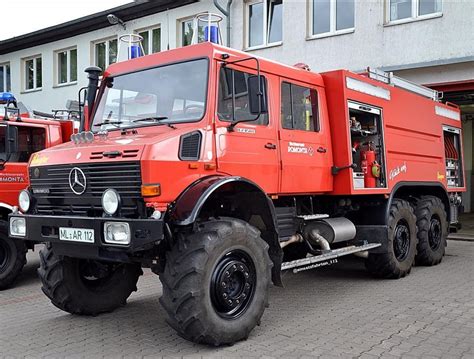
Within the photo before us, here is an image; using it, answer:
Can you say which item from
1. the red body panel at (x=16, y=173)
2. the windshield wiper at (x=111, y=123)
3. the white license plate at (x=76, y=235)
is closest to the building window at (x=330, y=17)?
the red body panel at (x=16, y=173)

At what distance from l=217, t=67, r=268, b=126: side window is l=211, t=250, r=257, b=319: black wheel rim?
1363mm

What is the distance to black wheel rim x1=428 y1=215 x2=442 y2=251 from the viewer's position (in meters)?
8.57

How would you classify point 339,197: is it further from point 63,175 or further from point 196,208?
point 63,175

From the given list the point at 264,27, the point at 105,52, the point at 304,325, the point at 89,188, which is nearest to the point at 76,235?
the point at 89,188

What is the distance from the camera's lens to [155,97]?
5.33 metres

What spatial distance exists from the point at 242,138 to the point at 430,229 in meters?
4.70

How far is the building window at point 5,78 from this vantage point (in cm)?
2280

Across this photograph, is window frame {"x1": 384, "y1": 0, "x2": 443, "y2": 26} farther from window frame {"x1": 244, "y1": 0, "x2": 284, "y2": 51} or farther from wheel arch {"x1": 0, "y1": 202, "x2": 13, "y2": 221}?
wheel arch {"x1": 0, "y1": 202, "x2": 13, "y2": 221}

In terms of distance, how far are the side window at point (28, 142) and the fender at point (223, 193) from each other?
4112mm

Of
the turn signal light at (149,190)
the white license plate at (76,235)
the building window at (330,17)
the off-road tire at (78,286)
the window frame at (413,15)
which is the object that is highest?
the building window at (330,17)

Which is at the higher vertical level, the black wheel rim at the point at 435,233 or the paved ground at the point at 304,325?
the black wheel rim at the point at 435,233

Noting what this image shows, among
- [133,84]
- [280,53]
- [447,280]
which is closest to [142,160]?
[133,84]

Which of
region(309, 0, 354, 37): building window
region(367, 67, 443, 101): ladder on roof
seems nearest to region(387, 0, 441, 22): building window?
region(309, 0, 354, 37): building window

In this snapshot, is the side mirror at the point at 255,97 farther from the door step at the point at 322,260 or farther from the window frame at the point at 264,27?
the window frame at the point at 264,27
